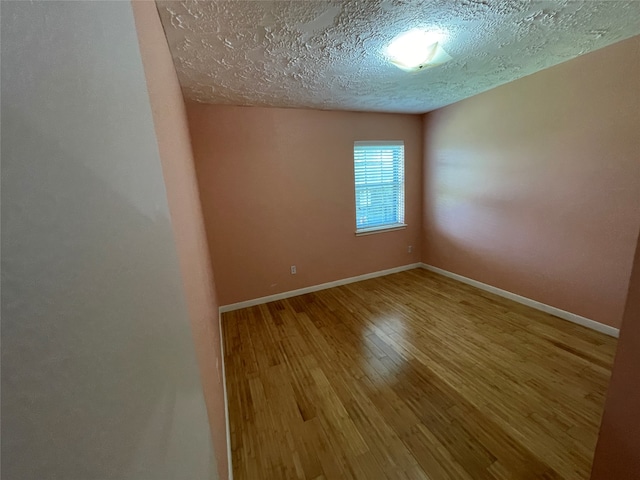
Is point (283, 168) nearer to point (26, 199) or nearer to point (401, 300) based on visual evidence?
point (401, 300)

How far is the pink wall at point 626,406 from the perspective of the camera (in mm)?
717

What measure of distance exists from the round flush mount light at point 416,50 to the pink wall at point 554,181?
1382 millimetres

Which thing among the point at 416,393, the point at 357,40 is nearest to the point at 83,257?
the point at 357,40

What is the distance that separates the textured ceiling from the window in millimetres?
1111

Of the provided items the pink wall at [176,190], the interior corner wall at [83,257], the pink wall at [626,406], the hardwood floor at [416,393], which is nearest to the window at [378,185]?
the hardwood floor at [416,393]

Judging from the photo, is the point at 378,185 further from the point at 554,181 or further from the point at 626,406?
the point at 626,406

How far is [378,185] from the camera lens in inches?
146

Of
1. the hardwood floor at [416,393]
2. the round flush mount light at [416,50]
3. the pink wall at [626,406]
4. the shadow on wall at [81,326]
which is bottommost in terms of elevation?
the hardwood floor at [416,393]

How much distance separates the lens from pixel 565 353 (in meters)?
2.02

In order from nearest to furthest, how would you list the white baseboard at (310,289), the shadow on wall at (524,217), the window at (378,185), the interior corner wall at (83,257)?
the interior corner wall at (83,257) → the shadow on wall at (524,217) → the white baseboard at (310,289) → the window at (378,185)

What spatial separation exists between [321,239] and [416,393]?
2.13 m

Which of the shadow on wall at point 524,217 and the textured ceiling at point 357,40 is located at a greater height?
the textured ceiling at point 357,40

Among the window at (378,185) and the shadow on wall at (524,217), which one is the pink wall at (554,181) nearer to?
the shadow on wall at (524,217)

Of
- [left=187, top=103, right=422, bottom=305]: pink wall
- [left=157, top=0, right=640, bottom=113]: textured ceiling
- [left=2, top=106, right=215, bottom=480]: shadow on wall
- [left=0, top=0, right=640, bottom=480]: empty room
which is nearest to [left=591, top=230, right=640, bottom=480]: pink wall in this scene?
[left=0, top=0, right=640, bottom=480]: empty room
